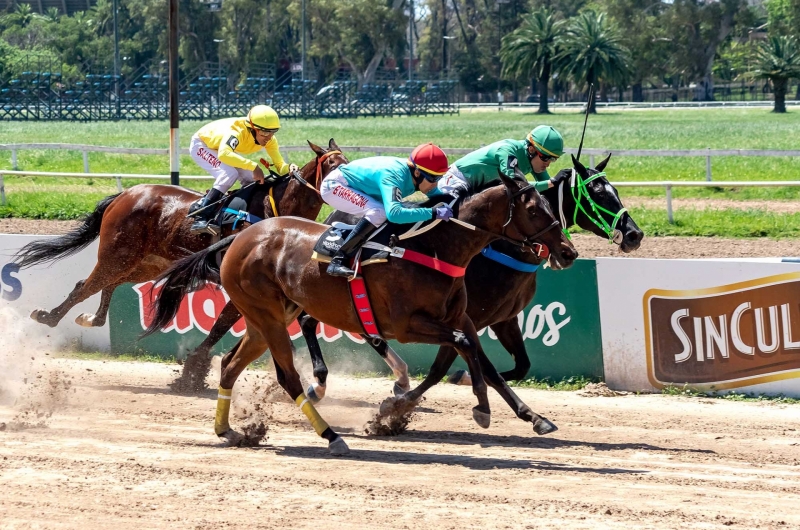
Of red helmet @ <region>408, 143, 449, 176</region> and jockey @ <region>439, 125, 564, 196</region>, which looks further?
jockey @ <region>439, 125, 564, 196</region>

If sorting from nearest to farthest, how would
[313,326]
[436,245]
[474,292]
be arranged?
1. [436,245]
2. [474,292]
3. [313,326]

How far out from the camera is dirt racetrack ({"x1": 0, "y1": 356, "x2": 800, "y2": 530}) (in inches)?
202

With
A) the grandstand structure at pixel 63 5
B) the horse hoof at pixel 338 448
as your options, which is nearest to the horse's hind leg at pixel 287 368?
the horse hoof at pixel 338 448

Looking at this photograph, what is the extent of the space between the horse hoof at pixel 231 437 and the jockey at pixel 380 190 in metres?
1.35

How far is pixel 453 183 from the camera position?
6980mm

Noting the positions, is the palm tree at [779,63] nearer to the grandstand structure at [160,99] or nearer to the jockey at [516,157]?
the grandstand structure at [160,99]

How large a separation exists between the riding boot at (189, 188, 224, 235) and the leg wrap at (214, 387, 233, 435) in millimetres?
2018

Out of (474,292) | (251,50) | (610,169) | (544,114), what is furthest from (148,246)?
(251,50)

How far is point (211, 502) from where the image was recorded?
5379 millimetres

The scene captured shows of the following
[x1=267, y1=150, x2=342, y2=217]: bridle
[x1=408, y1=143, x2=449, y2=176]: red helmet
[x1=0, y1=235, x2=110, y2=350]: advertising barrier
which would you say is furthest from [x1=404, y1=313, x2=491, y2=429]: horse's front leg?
[x1=0, y1=235, x2=110, y2=350]: advertising barrier

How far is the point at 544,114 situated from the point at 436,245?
59830 millimetres

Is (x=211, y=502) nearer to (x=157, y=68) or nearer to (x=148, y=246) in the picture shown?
(x=148, y=246)

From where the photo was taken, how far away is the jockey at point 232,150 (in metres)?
8.58

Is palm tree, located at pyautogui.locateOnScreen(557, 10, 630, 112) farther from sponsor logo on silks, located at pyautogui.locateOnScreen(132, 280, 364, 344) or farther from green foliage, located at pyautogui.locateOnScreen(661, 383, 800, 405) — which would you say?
green foliage, located at pyautogui.locateOnScreen(661, 383, 800, 405)
